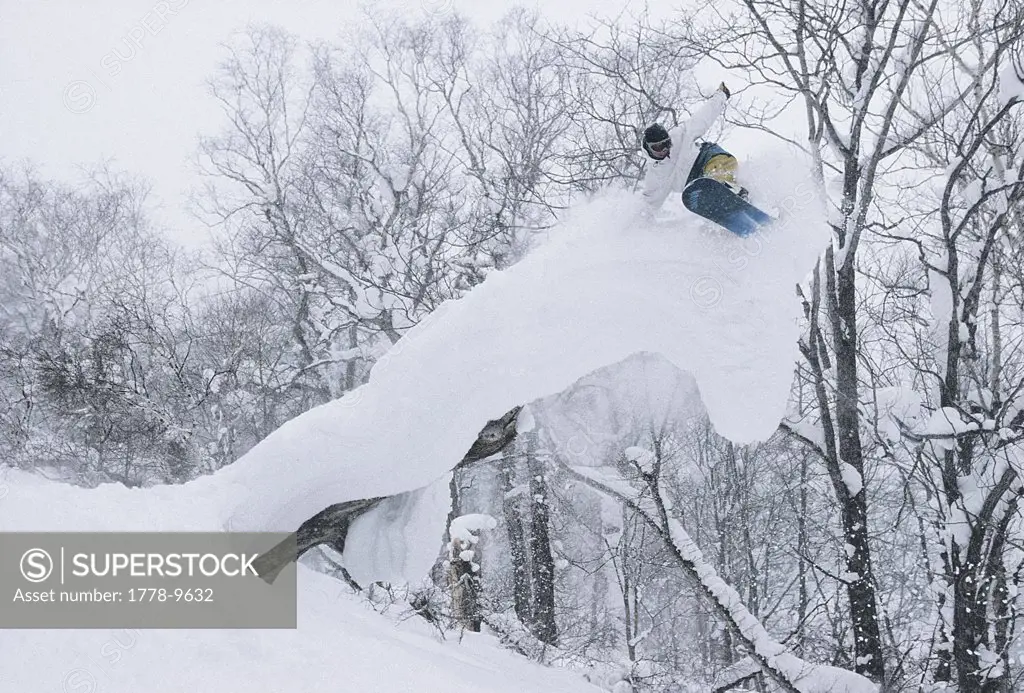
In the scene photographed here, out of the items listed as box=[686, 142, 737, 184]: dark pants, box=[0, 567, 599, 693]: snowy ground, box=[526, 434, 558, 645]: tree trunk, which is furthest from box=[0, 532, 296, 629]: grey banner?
box=[526, 434, 558, 645]: tree trunk

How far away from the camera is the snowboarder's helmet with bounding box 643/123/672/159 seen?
4891 millimetres

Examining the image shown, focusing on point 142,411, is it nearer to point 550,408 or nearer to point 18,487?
point 550,408

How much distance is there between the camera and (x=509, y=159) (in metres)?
13.0

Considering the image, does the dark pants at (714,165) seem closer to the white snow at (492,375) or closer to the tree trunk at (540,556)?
the white snow at (492,375)

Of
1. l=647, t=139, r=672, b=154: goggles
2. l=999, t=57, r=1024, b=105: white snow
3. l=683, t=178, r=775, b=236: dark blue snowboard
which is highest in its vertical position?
l=999, t=57, r=1024, b=105: white snow

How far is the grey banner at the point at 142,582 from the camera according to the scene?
3.66m

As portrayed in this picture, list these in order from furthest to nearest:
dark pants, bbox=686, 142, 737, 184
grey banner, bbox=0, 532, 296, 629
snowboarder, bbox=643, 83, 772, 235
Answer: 1. dark pants, bbox=686, 142, 737, 184
2. snowboarder, bbox=643, 83, 772, 235
3. grey banner, bbox=0, 532, 296, 629

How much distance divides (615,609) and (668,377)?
440 inches

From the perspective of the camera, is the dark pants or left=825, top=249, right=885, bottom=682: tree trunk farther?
left=825, top=249, right=885, bottom=682: tree trunk

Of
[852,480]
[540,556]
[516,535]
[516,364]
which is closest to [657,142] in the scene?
[516,364]

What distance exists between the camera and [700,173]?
502 centimetres
